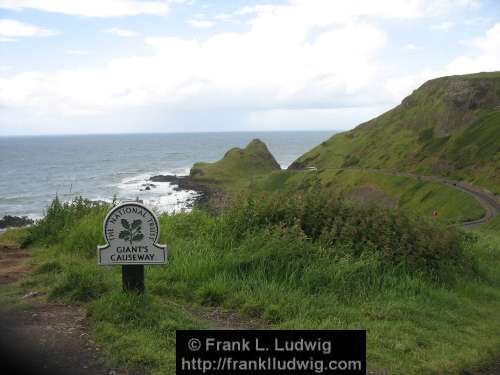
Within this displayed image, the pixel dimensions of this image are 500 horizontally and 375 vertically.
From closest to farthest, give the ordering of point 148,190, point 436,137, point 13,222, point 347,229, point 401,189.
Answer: point 347,229, point 13,222, point 401,189, point 148,190, point 436,137

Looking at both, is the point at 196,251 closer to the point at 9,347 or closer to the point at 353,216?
the point at 353,216

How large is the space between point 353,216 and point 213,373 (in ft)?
18.2

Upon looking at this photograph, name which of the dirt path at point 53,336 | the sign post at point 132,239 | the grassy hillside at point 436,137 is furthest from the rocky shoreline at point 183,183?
the sign post at point 132,239

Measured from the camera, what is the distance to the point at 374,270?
340 inches

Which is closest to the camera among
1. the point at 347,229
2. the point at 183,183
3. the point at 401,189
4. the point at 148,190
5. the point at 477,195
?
the point at 347,229

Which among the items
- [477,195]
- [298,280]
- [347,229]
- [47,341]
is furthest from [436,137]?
[47,341]

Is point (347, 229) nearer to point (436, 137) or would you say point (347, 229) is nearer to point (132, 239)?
point (132, 239)

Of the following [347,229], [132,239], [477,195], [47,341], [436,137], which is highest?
[436,137]

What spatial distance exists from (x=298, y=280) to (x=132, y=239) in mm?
2804

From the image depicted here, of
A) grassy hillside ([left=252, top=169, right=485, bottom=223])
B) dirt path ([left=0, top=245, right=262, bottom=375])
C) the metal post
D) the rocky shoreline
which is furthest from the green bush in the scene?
the rocky shoreline

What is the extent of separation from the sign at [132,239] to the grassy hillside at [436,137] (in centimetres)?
7743

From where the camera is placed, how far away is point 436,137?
374 feet

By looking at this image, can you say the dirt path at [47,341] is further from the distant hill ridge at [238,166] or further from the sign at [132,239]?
the distant hill ridge at [238,166]

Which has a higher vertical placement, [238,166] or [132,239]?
[132,239]
